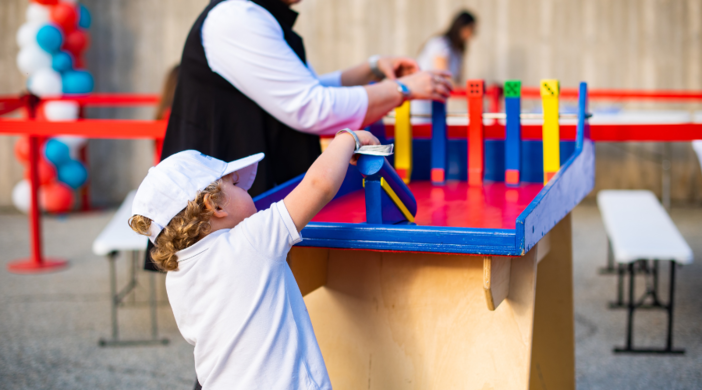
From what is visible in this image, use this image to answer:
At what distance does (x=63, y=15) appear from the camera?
18.3 feet

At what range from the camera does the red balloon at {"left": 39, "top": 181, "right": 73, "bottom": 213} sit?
5719mm

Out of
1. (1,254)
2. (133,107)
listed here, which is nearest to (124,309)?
(1,254)

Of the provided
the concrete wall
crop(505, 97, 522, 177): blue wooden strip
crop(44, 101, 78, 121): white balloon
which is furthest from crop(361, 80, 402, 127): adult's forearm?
the concrete wall

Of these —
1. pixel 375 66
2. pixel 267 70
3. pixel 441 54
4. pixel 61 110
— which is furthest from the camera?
pixel 61 110

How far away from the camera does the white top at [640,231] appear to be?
2682 millimetres

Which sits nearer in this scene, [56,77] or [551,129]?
[551,129]

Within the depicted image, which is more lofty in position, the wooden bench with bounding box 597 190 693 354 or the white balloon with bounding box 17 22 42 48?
the white balloon with bounding box 17 22 42 48

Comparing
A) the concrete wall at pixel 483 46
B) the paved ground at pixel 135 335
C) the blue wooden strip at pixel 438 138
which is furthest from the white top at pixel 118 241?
the concrete wall at pixel 483 46

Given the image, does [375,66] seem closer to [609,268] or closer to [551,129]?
A: [551,129]

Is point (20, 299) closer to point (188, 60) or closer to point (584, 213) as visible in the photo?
point (188, 60)

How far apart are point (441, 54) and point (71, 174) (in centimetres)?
333

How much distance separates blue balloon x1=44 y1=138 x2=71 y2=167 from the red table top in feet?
15.3

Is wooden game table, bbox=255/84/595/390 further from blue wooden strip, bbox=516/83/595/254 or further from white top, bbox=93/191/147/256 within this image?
white top, bbox=93/191/147/256

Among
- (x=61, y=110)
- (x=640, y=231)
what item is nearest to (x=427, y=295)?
(x=640, y=231)
